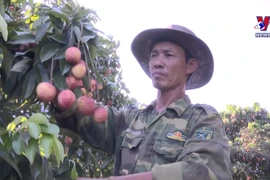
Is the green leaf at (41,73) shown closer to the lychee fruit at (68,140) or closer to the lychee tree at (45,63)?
the lychee tree at (45,63)

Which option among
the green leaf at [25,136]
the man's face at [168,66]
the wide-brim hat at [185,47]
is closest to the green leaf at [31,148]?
the green leaf at [25,136]

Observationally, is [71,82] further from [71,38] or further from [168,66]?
[168,66]

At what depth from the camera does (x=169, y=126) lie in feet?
6.07

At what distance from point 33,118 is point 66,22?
22.2 inches

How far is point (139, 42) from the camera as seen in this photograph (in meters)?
2.21

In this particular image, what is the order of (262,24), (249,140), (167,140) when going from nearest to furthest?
(167,140), (262,24), (249,140)

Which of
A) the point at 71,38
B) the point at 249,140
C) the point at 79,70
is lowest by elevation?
the point at 249,140

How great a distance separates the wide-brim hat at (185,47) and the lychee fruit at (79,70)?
0.56m

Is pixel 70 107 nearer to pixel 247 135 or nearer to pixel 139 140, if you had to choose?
Answer: pixel 139 140

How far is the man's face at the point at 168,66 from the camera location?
1.97m

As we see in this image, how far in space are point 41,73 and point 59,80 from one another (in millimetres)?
74

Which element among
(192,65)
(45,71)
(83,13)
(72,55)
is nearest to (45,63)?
(45,71)

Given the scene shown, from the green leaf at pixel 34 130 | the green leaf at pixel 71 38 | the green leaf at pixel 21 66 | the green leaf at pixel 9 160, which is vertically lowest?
the green leaf at pixel 9 160

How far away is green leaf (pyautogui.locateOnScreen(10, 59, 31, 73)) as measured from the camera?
5.13ft
